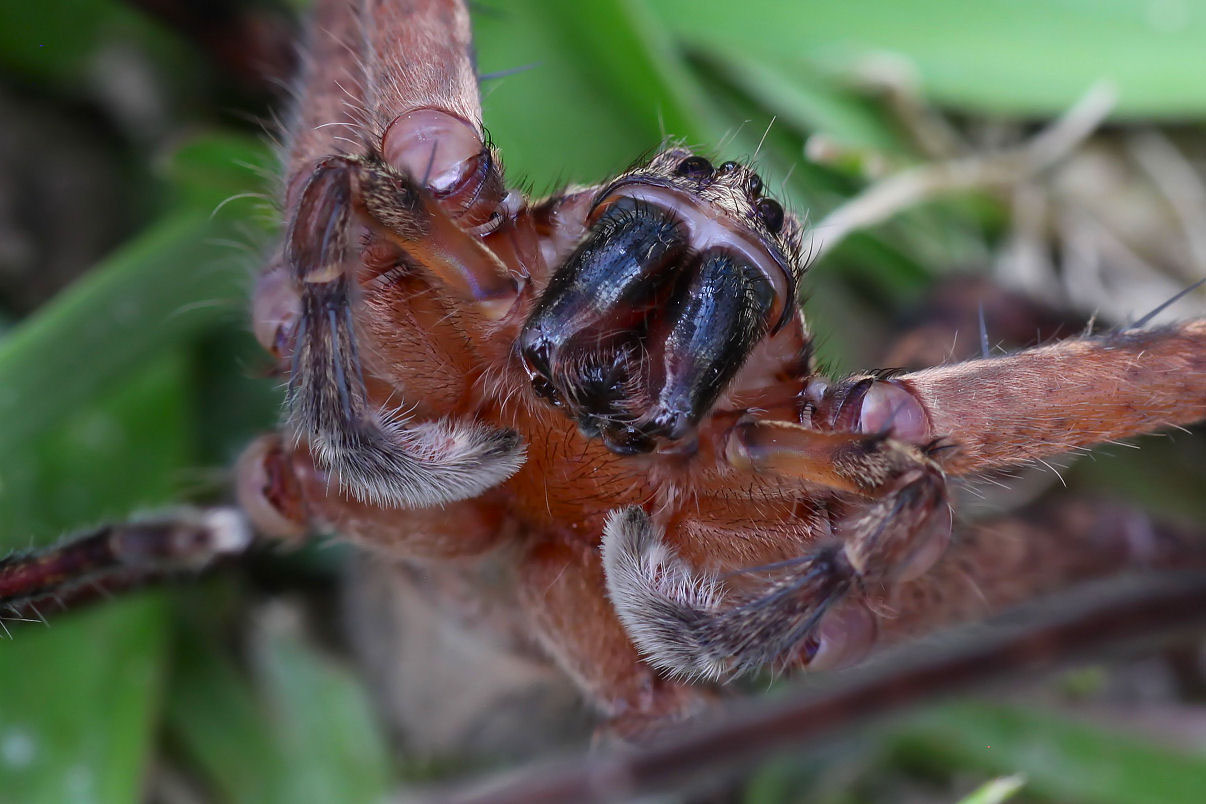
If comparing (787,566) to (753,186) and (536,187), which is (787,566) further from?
(536,187)

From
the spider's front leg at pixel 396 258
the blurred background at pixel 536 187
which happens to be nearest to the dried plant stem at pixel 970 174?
the blurred background at pixel 536 187

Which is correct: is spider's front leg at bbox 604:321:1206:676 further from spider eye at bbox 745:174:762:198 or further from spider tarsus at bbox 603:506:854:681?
spider eye at bbox 745:174:762:198

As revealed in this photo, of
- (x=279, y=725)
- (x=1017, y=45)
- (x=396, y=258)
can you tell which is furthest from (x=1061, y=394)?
(x=279, y=725)

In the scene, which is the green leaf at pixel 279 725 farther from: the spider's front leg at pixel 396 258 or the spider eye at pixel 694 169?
the spider eye at pixel 694 169

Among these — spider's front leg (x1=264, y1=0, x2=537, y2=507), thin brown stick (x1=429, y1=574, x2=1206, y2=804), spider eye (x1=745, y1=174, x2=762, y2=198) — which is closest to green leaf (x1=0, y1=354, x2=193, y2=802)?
thin brown stick (x1=429, y1=574, x2=1206, y2=804)

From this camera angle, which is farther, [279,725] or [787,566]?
[279,725]

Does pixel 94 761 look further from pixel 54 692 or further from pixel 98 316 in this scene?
pixel 98 316
